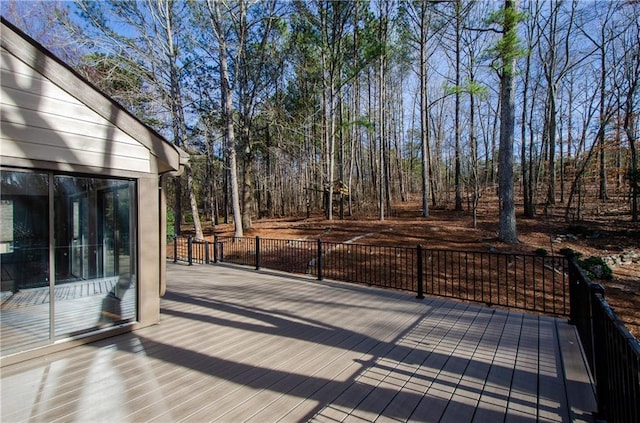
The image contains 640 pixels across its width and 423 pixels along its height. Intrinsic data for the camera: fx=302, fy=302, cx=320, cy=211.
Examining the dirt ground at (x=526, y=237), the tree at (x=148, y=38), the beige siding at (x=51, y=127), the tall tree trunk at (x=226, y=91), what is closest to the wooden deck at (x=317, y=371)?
the beige siding at (x=51, y=127)

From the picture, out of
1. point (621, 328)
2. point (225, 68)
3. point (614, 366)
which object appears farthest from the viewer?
point (225, 68)

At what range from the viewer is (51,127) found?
3.14m

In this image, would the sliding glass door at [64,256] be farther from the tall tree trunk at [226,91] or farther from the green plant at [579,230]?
the green plant at [579,230]

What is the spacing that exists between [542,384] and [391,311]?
200 cm

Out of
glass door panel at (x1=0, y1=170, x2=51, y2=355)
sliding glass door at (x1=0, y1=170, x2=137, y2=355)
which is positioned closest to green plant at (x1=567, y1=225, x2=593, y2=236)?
sliding glass door at (x1=0, y1=170, x2=137, y2=355)

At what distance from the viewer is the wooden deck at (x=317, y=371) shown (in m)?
2.16

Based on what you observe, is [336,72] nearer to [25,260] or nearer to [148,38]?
[148,38]

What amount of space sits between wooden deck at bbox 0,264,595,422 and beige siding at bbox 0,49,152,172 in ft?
6.89

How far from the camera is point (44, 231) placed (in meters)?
3.31

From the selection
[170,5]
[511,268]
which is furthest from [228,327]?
[170,5]

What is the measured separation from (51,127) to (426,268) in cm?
734

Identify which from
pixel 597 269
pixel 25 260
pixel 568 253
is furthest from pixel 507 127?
pixel 25 260

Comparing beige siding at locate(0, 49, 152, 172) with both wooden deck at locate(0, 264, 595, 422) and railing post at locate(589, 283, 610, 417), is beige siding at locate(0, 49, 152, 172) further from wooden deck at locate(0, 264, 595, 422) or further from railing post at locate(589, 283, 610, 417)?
railing post at locate(589, 283, 610, 417)

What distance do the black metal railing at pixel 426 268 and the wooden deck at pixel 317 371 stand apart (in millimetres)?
1615
